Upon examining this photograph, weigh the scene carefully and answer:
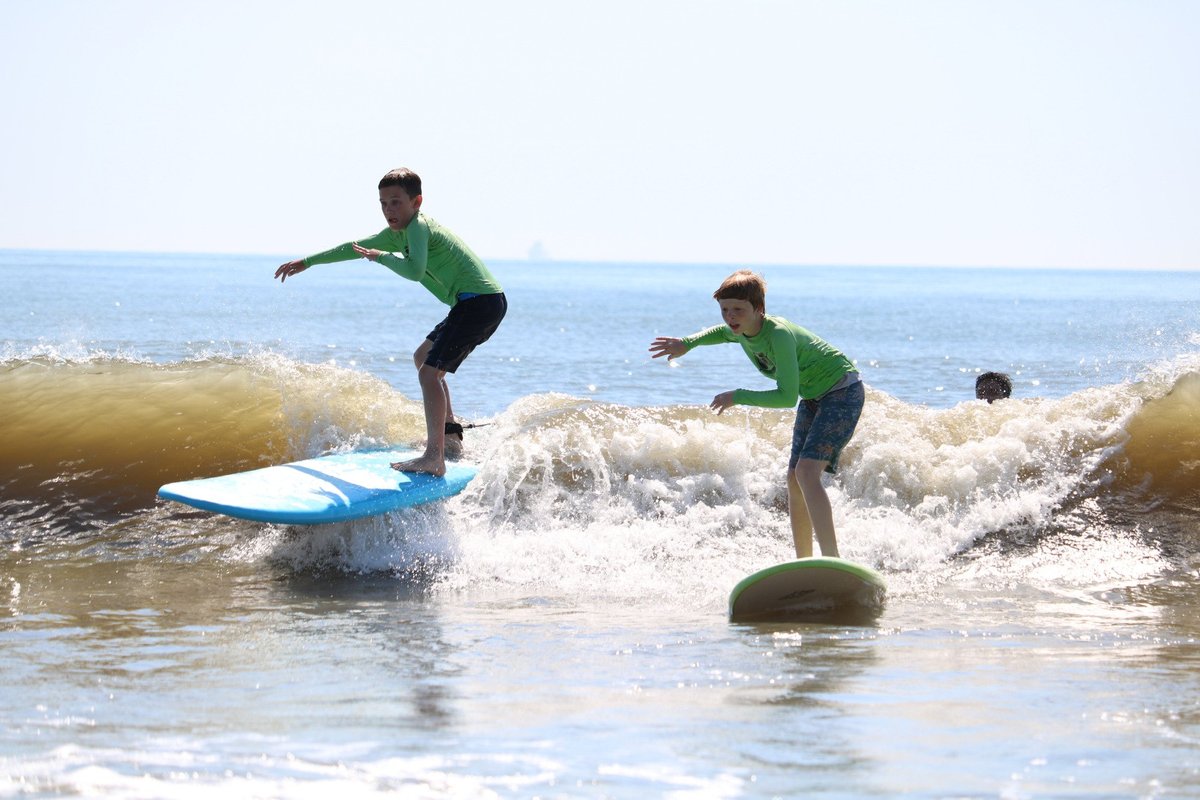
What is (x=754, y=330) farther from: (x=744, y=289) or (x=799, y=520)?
(x=799, y=520)

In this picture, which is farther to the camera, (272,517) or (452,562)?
(452,562)

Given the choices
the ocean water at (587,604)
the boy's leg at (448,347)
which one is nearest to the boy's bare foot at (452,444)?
the ocean water at (587,604)

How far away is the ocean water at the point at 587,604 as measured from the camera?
12.9 ft

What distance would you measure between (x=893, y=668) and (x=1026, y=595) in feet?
7.28

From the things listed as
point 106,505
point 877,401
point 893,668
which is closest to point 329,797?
point 893,668

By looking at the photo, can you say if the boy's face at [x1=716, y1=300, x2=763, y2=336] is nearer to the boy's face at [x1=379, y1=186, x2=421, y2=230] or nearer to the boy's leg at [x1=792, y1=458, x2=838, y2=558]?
the boy's leg at [x1=792, y1=458, x2=838, y2=558]

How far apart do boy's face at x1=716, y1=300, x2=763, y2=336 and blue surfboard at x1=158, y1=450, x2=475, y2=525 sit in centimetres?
243

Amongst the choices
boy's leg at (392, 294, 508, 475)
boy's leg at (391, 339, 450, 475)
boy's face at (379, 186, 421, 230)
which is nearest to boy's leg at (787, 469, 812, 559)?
boy's leg at (392, 294, 508, 475)

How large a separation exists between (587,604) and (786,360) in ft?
5.36

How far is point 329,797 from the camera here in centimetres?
359

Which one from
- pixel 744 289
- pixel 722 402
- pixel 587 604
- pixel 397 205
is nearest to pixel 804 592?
pixel 722 402

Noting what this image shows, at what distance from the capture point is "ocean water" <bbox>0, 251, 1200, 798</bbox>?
3.92 meters

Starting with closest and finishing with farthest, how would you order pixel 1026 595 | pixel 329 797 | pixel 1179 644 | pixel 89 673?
pixel 329 797
pixel 89 673
pixel 1179 644
pixel 1026 595

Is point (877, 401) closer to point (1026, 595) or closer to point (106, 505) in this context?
point (1026, 595)
